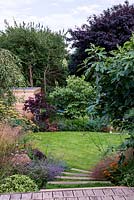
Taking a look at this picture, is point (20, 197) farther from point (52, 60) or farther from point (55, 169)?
point (52, 60)

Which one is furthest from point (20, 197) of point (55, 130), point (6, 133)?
point (55, 130)

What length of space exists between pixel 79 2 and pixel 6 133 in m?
10.3

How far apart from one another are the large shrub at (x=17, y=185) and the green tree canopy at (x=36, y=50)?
40.0 ft

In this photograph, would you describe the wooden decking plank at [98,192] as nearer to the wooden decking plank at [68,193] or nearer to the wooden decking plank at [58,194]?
the wooden decking plank at [68,193]

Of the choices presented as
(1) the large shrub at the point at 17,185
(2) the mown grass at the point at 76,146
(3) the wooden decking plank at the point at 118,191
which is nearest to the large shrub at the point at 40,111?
(2) the mown grass at the point at 76,146

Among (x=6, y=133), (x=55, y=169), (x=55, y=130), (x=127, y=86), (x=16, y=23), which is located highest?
(x=16, y=23)

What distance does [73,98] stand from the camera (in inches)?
568

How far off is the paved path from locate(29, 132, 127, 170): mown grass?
210 cm

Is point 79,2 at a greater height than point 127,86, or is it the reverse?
point 79,2

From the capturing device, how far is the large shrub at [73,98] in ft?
46.3

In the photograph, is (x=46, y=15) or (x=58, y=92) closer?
(x=58, y=92)

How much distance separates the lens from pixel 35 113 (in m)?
13.0

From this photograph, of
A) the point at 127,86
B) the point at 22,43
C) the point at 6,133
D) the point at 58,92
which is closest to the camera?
the point at 127,86

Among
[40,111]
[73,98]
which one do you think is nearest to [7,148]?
[40,111]
